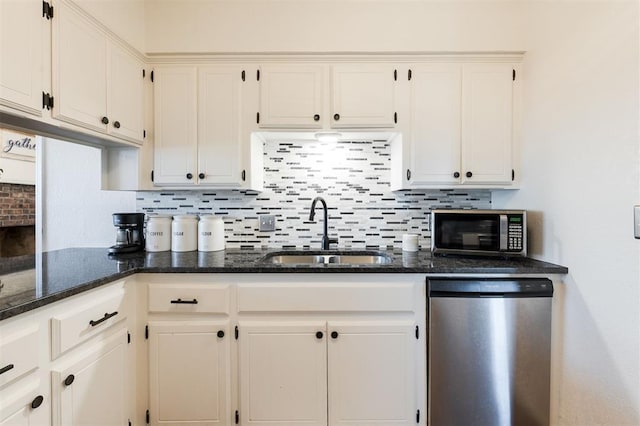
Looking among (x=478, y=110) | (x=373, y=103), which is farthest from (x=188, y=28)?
(x=478, y=110)

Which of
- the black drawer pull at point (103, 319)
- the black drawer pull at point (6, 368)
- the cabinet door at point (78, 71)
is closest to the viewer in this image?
the black drawer pull at point (6, 368)

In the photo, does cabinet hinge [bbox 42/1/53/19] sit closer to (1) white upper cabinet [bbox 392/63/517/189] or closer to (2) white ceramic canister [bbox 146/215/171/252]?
(2) white ceramic canister [bbox 146/215/171/252]

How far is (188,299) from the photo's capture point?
1434mm

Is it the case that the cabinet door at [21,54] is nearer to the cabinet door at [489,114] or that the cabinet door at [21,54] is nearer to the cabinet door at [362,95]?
the cabinet door at [362,95]

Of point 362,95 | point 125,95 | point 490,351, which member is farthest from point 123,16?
point 490,351

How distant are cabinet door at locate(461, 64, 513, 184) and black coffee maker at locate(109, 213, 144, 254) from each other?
2157mm

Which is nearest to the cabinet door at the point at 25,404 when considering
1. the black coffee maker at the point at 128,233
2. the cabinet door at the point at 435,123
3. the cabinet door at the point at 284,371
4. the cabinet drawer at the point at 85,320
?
the cabinet drawer at the point at 85,320

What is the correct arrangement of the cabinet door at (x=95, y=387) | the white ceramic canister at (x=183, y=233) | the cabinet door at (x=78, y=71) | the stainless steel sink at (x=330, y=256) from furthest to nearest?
the stainless steel sink at (x=330, y=256)
the white ceramic canister at (x=183, y=233)
the cabinet door at (x=78, y=71)
the cabinet door at (x=95, y=387)

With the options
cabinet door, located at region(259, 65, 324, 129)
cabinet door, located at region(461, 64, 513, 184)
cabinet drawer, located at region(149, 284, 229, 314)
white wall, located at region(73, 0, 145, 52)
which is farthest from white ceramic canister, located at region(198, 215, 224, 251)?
cabinet door, located at region(461, 64, 513, 184)

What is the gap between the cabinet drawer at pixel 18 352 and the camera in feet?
2.78

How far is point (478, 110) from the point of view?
1.79m

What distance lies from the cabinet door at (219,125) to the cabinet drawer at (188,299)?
2.30 ft

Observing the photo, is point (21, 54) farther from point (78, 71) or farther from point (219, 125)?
point (219, 125)

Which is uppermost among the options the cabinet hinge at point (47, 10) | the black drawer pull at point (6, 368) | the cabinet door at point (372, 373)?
the cabinet hinge at point (47, 10)
